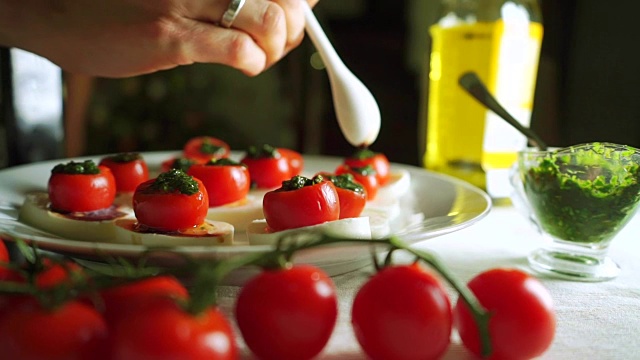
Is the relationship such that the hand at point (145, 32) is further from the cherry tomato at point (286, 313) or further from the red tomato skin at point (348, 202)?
the cherry tomato at point (286, 313)

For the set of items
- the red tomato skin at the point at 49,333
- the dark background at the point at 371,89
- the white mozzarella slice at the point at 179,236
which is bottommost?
the dark background at the point at 371,89

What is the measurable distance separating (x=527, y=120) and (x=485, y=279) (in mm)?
1005

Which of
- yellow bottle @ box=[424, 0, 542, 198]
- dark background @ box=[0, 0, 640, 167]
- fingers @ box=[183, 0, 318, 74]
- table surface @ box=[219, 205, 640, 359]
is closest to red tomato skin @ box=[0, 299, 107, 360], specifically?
table surface @ box=[219, 205, 640, 359]

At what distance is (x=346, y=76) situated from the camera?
1.10 meters

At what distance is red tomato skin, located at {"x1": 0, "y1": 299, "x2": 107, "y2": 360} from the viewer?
0.47 meters

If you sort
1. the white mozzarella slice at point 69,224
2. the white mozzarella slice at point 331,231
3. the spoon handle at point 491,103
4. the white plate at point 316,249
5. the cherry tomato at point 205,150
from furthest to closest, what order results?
1. the cherry tomato at point 205,150
2. the spoon handle at point 491,103
3. the white mozzarella slice at point 69,224
4. the white mozzarella slice at point 331,231
5. the white plate at point 316,249

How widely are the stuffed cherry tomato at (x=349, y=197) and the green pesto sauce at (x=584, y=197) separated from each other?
9.1 inches

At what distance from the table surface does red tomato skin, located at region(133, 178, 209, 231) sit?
0.10 meters

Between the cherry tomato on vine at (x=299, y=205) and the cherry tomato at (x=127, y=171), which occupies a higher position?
the cherry tomato on vine at (x=299, y=205)

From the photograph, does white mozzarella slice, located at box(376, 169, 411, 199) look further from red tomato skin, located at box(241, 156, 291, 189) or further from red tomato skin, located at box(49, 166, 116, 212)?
red tomato skin, located at box(49, 166, 116, 212)

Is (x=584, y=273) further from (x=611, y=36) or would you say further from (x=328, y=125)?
(x=328, y=125)

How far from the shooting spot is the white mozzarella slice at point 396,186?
3.91 ft

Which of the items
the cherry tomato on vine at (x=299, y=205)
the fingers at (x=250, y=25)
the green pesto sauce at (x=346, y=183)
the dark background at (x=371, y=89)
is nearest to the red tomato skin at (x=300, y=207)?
the cherry tomato on vine at (x=299, y=205)

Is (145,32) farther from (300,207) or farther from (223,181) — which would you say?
(300,207)
